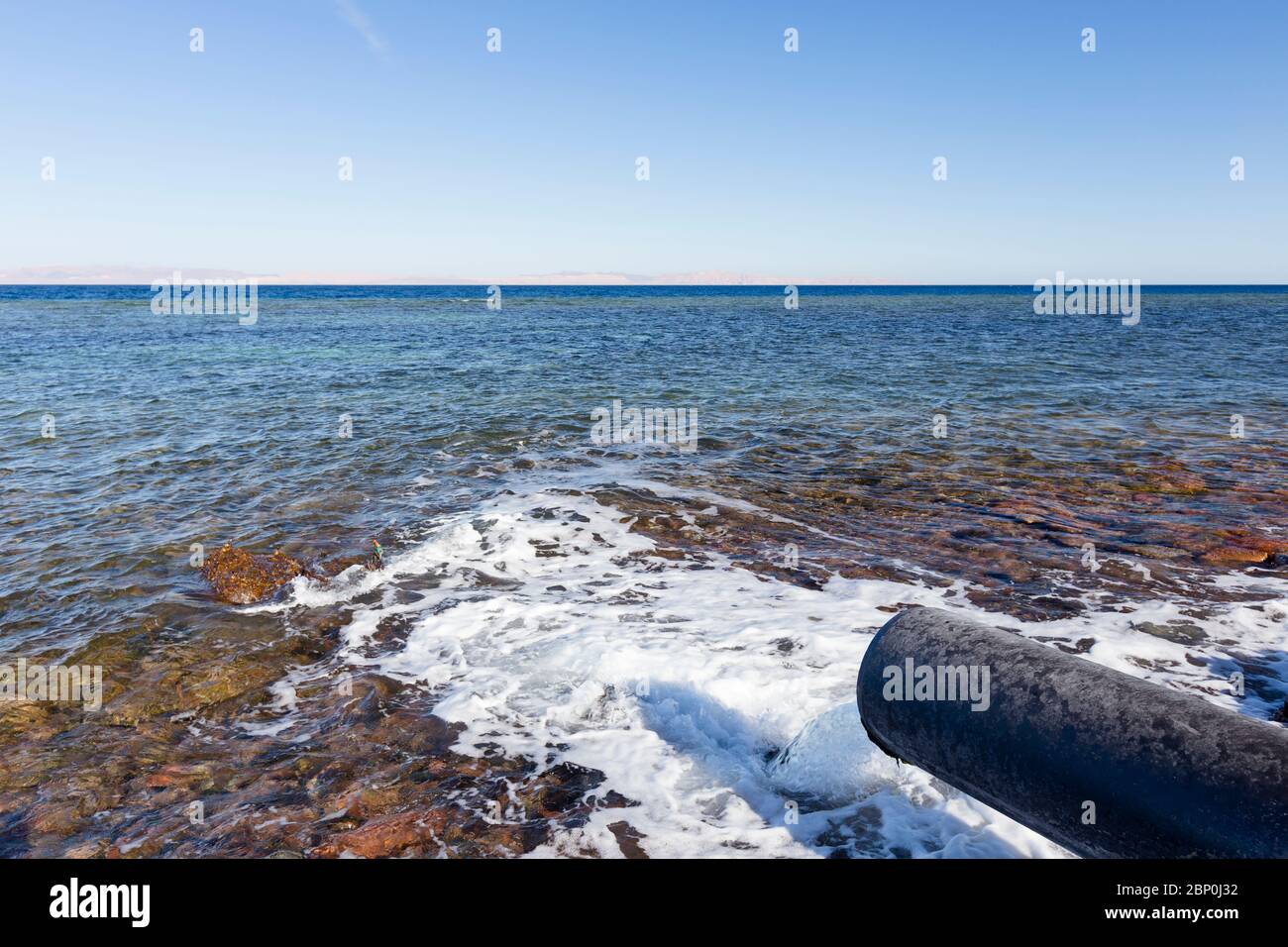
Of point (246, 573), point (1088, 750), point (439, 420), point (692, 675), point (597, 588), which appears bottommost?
point (692, 675)

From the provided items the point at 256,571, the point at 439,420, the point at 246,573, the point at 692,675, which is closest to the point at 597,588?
the point at 692,675

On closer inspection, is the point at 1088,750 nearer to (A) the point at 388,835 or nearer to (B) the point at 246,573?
(A) the point at 388,835

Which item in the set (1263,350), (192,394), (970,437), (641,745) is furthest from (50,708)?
(1263,350)

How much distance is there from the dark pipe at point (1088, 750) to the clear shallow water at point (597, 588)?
1.31 meters

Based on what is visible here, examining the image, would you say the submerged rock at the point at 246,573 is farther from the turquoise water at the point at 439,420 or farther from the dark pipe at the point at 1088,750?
the dark pipe at the point at 1088,750

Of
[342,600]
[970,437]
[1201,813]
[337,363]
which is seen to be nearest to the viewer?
[1201,813]

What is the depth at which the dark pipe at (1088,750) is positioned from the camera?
11.1 ft

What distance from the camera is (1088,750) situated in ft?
12.5

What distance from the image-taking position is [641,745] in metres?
6.57

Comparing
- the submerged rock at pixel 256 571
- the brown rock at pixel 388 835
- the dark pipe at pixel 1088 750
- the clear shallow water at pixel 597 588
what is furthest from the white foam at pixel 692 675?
the dark pipe at pixel 1088 750

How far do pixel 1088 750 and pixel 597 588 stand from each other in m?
7.07
